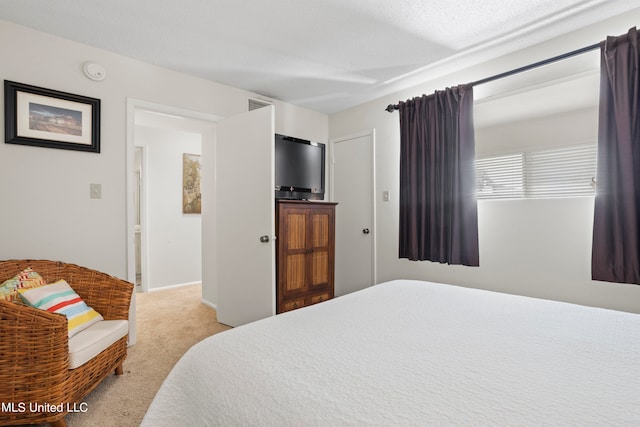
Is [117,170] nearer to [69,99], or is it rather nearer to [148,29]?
[69,99]

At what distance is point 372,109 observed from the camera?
3627 millimetres

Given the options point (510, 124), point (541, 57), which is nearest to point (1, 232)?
point (510, 124)

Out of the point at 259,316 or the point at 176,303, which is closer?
the point at 259,316

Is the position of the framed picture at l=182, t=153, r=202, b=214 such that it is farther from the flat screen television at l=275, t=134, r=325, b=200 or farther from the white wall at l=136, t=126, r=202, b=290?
the flat screen television at l=275, t=134, r=325, b=200

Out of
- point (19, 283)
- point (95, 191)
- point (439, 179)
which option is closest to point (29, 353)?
point (19, 283)

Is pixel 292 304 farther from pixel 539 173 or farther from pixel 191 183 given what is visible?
pixel 191 183

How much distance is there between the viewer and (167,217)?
469 centimetres

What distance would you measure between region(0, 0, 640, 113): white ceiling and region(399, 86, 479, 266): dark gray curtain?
1.20ft

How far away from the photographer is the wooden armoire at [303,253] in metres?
2.92

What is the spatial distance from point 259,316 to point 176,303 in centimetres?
161

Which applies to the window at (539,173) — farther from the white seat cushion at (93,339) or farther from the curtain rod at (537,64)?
the white seat cushion at (93,339)

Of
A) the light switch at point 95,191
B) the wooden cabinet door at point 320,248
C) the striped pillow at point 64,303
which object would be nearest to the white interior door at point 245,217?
the wooden cabinet door at point 320,248

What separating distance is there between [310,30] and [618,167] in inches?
86.2

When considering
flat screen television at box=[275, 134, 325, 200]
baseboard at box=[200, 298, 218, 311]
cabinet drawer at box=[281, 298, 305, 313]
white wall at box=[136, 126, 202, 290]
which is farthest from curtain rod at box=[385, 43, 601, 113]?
white wall at box=[136, 126, 202, 290]
